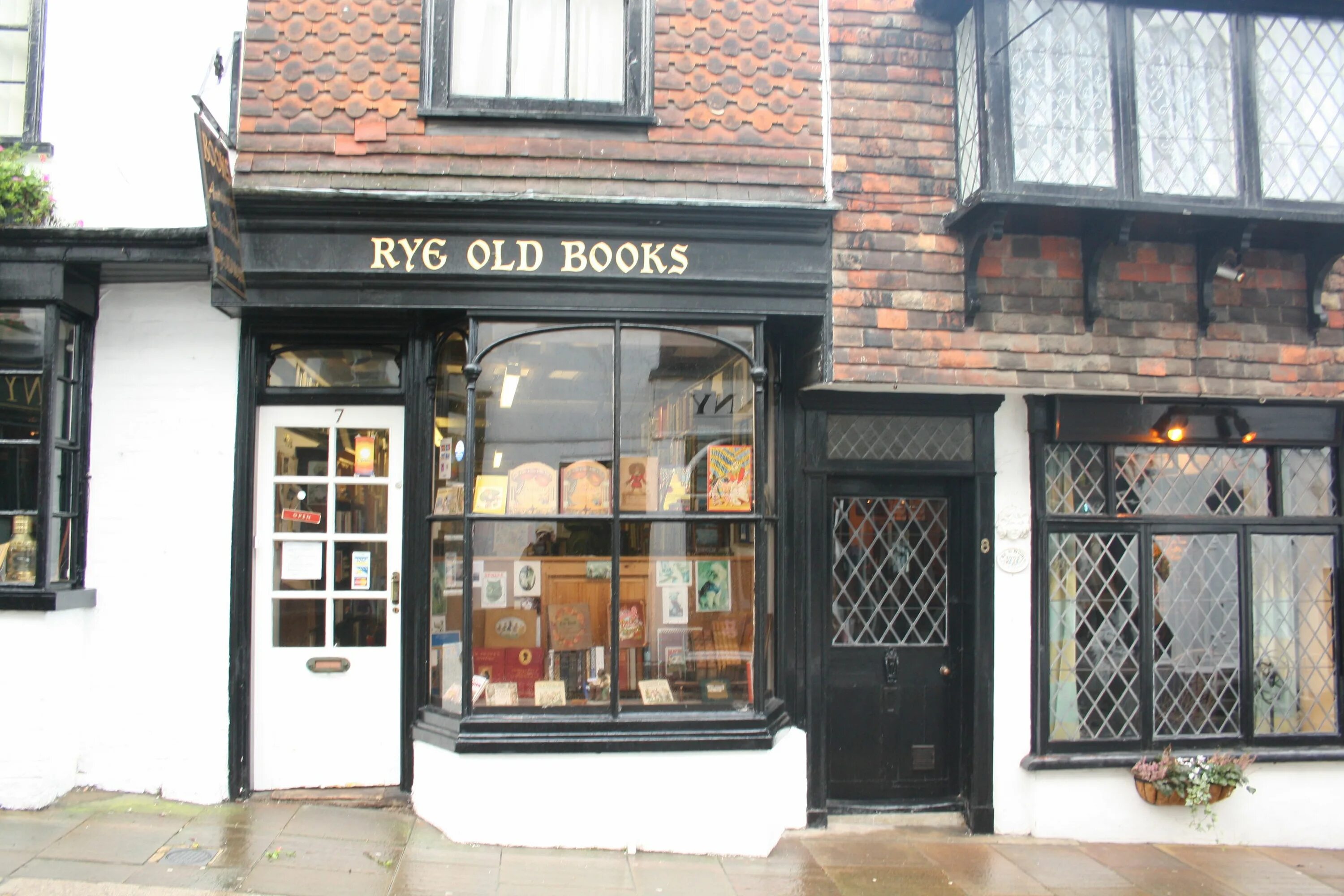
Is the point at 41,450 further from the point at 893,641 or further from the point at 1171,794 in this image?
the point at 1171,794

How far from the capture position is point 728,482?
6117mm

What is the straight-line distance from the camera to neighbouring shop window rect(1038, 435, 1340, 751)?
21.4ft

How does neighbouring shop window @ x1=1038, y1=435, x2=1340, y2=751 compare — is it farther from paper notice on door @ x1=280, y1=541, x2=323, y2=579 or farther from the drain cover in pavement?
the drain cover in pavement

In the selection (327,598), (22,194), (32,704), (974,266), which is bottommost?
(32,704)

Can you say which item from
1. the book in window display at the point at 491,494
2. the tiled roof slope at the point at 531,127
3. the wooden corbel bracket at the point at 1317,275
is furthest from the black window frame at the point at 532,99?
the wooden corbel bracket at the point at 1317,275

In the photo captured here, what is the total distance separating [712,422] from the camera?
617 cm

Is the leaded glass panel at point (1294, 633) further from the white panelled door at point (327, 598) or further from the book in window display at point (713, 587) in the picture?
A: the white panelled door at point (327, 598)

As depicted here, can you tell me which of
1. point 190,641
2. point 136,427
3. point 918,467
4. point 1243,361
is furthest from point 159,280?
point 1243,361

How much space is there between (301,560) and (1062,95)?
18.5 ft

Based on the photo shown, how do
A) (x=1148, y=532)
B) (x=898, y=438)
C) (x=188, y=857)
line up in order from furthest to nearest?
1. (x=1148, y=532)
2. (x=898, y=438)
3. (x=188, y=857)

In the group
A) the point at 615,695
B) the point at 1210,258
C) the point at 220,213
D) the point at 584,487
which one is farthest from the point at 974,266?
the point at 220,213

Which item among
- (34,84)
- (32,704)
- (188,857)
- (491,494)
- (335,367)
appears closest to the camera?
(188,857)

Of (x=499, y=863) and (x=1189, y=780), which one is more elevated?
(x=1189, y=780)

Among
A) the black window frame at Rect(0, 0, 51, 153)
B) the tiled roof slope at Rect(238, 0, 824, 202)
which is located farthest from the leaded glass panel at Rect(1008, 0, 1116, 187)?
the black window frame at Rect(0, 0, 51, 153)
